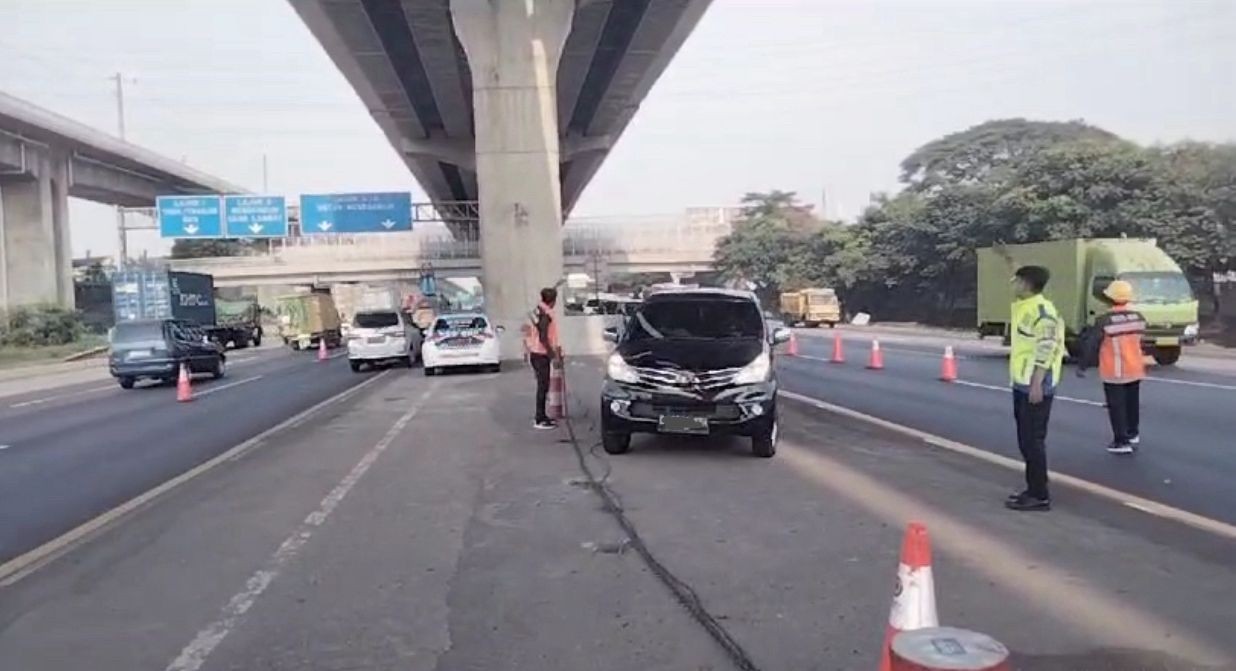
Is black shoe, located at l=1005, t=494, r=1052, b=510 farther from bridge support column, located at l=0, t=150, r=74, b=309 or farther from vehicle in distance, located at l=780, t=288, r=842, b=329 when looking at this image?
bridge support column, located at l=0, t=150, r=74, b=309

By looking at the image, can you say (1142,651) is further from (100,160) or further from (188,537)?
(100,160)

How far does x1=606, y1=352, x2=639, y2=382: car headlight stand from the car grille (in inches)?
6.4

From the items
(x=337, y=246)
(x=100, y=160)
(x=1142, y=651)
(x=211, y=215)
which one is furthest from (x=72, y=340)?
(x=1142, y=651)

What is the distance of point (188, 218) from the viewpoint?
188 feet

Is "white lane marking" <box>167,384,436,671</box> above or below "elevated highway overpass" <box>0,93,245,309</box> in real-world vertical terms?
below

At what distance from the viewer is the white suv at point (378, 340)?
1236 inches

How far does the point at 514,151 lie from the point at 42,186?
3499cm

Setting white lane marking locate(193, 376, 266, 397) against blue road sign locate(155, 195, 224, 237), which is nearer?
white lane marking locate(193, 376, 266, 397)

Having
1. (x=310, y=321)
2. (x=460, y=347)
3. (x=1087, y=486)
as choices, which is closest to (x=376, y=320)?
(x=460, y=347)

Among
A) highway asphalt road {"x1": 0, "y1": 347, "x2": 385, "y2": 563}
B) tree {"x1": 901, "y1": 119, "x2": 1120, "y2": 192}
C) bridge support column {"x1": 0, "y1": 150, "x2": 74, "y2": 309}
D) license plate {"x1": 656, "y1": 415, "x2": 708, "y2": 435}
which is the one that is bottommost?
highway asphalt road {"x1": 0, "y1": 347, "x2": 385, "y2": 563}

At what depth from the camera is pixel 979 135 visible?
75.2 m

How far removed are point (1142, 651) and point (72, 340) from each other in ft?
191

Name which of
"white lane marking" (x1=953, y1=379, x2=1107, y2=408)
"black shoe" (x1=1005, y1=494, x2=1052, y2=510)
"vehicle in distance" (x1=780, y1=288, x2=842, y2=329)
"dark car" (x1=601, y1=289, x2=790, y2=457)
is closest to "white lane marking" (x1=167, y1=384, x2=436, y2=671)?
"dark car" (x1=601, y1=289, x2=790, y2=457)

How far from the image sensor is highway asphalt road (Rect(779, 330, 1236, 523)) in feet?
35.1
